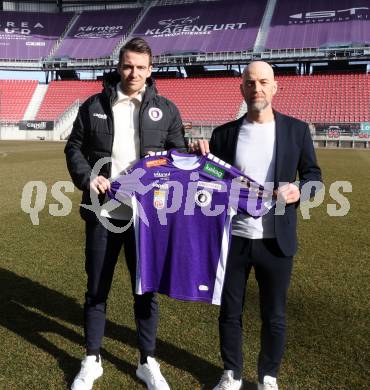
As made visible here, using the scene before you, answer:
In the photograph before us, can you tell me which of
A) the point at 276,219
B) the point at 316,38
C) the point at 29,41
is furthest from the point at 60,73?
the point at 276,219

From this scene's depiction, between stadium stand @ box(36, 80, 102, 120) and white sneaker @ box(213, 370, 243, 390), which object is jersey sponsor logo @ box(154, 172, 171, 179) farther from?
stadium stand @ box(36, 80, 102, 120)

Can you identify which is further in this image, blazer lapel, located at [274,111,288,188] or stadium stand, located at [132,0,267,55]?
stadium stand, located at [132,0,267,55]

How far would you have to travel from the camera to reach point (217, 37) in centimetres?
3806

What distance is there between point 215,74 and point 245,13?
6.33 metres

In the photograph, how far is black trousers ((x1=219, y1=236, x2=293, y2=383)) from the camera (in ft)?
7.88

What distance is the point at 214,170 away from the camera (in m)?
2.45

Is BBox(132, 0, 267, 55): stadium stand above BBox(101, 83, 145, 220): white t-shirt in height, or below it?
above

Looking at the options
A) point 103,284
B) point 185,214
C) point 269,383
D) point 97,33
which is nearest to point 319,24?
point 97,33

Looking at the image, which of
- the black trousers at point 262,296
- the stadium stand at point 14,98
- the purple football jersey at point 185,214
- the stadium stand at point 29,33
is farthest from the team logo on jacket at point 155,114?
the stadium stand at point 29,33

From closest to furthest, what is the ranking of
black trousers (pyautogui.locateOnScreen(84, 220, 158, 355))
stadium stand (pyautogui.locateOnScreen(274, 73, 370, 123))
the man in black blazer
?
the man in black blazer, black trousers (pyautogui.locateOnScreen(84, 220, 158, 355)), stadium stand (pyautogui.locateOnScreen(274, 73, 370, 123))

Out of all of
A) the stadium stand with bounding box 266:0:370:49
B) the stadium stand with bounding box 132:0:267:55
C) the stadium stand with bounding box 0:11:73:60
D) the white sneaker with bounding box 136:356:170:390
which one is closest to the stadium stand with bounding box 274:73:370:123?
the stadium stand with bounding box 266:0:370:49

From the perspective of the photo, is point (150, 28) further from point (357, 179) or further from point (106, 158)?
point (106, 158)

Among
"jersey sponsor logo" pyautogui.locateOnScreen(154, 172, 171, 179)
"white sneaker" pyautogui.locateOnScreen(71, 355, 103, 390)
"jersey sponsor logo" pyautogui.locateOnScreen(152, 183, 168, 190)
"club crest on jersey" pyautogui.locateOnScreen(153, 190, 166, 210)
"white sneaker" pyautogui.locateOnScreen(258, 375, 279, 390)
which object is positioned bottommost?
"white sneaker" pyautogui.locateOnScreen(71, 355, 103, 390)

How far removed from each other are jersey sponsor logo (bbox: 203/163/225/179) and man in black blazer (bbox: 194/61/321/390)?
0.27 feet
